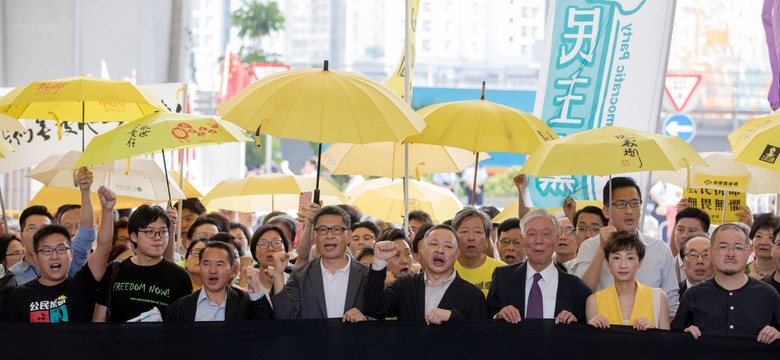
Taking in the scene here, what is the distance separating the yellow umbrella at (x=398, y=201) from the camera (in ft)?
33.3

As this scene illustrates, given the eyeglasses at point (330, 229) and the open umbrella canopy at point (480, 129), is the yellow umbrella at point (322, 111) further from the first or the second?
the open umbrella canopy at point (480, 129)

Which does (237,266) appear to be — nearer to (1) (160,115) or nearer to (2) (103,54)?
(1) (160,115)

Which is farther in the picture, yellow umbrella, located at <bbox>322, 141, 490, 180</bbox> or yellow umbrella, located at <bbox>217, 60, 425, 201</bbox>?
yellow umbrella, located at <bbox>322, 141, 490, 180</bbox>

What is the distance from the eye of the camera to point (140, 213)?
5930mm

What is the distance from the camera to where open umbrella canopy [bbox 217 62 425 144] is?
5.89m

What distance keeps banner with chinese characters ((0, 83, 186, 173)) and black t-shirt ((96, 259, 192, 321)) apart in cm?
332

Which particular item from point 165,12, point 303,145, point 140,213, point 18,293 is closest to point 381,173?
point 140,213

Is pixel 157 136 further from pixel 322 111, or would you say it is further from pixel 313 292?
pixel 313 292

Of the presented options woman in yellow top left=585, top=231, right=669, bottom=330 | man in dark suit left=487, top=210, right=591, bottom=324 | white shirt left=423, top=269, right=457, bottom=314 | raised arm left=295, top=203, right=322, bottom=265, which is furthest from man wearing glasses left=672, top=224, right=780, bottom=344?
raised arm left=295, top=203, right=322, bottom=265

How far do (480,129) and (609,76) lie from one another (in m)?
1.43

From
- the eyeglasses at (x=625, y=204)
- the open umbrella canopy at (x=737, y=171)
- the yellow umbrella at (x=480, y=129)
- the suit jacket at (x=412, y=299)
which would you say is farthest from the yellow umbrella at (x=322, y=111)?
the open umbrella canopy at (x=737, y=171)

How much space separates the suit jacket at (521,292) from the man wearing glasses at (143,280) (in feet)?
5.08

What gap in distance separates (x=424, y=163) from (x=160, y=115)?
2532 mm

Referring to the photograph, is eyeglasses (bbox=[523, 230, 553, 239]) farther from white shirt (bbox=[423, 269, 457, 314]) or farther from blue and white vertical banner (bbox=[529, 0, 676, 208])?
blue and white vertical banner (bbox=[529, 0, 676, 208])
